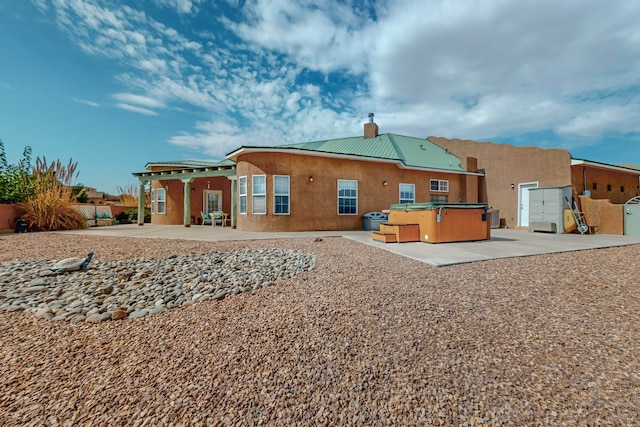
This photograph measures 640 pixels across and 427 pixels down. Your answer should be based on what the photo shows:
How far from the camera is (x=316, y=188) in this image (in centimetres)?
1145

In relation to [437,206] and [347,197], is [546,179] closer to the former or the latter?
[437,206]

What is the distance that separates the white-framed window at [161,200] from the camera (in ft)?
51.7

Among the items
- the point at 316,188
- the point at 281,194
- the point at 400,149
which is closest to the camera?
the point at 281,194

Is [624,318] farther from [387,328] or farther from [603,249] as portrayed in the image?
[603,249]

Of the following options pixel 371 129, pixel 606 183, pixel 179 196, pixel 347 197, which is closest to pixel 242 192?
pixel 347 197

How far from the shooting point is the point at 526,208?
13.5m

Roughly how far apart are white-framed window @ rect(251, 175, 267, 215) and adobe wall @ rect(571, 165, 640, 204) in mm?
13621

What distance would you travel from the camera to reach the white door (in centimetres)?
1345

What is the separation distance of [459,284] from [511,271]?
4.59 feet

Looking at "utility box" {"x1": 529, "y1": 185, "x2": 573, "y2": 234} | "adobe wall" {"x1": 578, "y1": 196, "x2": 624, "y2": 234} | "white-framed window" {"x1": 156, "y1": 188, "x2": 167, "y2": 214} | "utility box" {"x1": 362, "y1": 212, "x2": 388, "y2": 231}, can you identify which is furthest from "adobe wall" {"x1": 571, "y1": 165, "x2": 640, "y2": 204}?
"white-framed window" {"x1": 156, "y1": 188, "x2": 167, "y2": 214}

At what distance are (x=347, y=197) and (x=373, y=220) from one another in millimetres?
1532

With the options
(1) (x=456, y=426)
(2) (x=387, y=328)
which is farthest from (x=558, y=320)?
(1) (x=456, y=426)

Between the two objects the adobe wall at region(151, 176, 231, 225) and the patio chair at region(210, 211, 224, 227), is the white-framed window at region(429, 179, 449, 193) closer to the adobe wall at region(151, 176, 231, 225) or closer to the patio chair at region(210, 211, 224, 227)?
the patio chair at region(210, 211, 224, 227)

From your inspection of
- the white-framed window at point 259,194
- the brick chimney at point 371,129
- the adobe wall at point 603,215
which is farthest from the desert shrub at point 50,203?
the adobe wall at point 603,215
